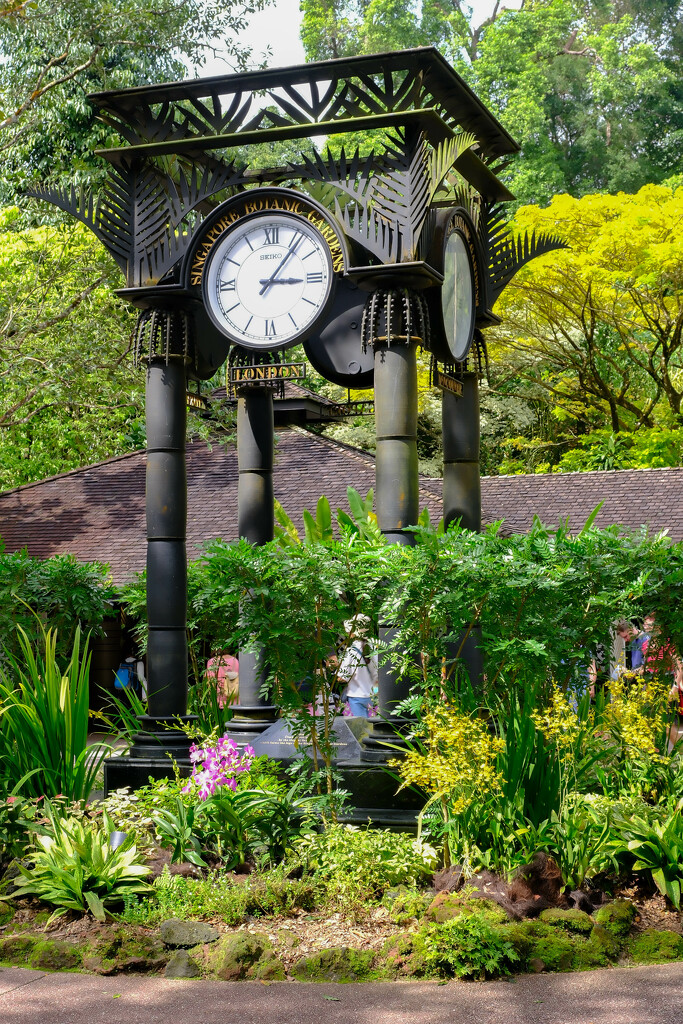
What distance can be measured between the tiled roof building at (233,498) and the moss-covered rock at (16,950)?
12.0m

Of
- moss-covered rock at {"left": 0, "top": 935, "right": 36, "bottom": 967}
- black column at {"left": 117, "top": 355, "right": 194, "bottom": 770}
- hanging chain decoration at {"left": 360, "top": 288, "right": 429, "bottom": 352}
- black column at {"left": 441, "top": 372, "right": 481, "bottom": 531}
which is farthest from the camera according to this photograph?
black column at {"left": 441, "top": 372, "right": 481, "bottom": 531}

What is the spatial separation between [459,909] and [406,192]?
4414 millimetres

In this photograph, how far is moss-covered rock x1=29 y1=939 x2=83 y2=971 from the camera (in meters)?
5.22

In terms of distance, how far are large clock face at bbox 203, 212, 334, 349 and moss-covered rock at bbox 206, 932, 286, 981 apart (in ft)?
12.6

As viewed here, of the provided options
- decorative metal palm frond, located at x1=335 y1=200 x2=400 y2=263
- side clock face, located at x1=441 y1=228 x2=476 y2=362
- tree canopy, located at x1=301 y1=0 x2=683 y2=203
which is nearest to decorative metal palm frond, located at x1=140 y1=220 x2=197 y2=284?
decorative metal palm frond, located at x1=335 y1=200 x2=400 y2=263

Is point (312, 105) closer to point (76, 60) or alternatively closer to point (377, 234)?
point (377, 234)

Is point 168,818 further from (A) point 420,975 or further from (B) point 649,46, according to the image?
(B) point 649,46

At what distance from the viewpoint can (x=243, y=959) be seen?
16.7 ft

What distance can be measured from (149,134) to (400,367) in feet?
8.86

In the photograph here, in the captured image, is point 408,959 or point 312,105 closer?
point 408,959

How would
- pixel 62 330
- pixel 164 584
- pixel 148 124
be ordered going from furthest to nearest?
1. pixel 62 330
2. pixel 148 124
3. pixel 164 584

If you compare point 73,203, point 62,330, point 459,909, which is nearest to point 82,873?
point 459,909

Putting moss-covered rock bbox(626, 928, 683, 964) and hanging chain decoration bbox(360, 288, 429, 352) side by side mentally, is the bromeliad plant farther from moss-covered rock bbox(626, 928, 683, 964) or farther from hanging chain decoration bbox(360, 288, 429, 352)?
hanging chain decoration bbox(360, 288, 429, 352)

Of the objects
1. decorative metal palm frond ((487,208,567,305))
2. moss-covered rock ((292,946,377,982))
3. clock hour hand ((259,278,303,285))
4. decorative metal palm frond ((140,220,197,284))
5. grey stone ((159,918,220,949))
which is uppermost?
decorative metal palm frond ((487,208,567,305))
